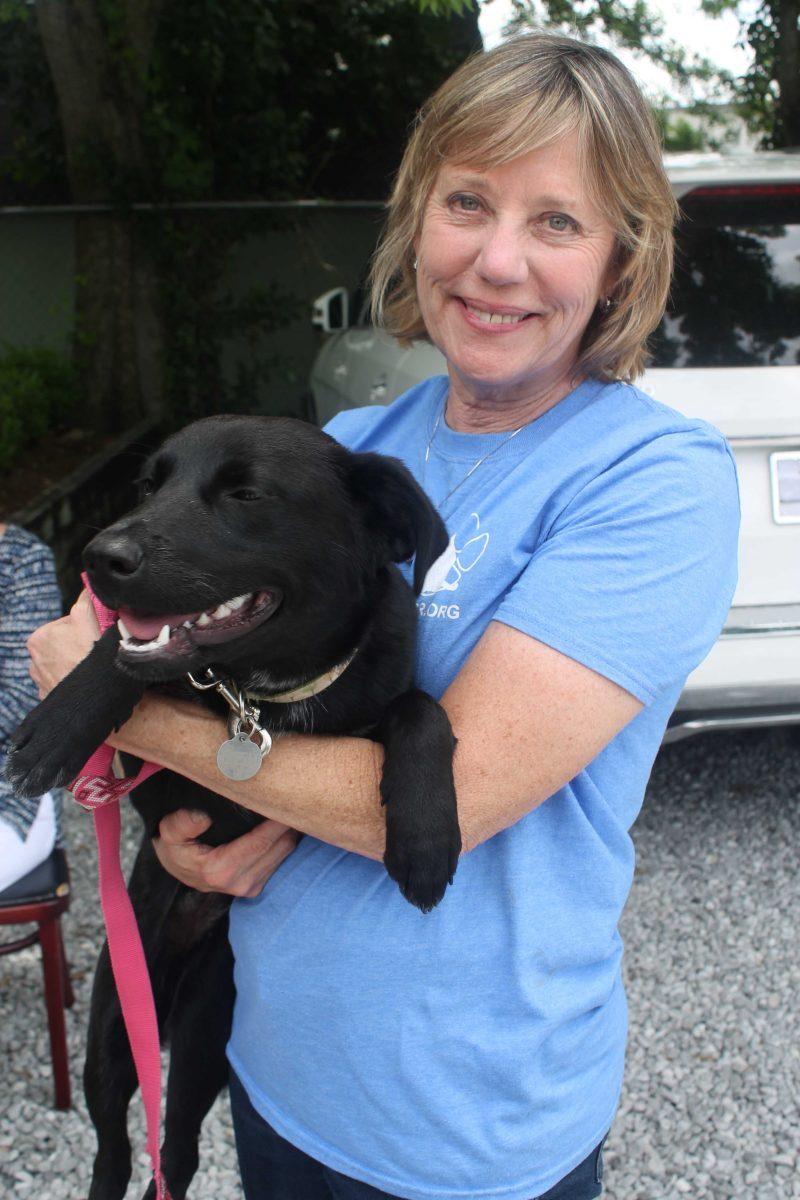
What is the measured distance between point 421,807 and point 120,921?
1.85 ft

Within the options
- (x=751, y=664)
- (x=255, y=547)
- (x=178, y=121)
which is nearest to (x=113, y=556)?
(x=255, y=547)

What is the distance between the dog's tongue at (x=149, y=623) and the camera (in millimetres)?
1453

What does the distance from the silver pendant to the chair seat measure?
4.97 ft

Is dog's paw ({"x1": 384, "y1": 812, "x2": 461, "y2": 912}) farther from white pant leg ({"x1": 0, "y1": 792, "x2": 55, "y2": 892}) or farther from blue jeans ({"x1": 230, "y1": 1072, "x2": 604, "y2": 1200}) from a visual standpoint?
white pant leg ({"x1": 0, "y1": 792, "x2": 55, "y2": 892})

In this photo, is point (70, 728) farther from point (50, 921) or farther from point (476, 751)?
point (50, 921)

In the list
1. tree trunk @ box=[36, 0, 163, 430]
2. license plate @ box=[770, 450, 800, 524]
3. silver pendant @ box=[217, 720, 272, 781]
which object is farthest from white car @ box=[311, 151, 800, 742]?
tree trunk @ box=[36, 0, 163, 430]

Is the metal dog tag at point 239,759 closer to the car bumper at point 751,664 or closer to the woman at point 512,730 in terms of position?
the woman at point 512,730

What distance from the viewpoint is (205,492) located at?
5.30 feet

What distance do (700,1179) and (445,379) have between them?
6.51ft

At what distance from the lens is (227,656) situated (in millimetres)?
1497

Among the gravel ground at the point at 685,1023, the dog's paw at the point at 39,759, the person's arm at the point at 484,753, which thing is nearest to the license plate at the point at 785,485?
the gravel ground at the point at 685,1023

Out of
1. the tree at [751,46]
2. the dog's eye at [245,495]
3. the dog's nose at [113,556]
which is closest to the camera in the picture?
the dog's nose at [113,556]

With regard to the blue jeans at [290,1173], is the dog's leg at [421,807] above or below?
above

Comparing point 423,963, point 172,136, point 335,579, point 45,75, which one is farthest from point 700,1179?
point 45,75
